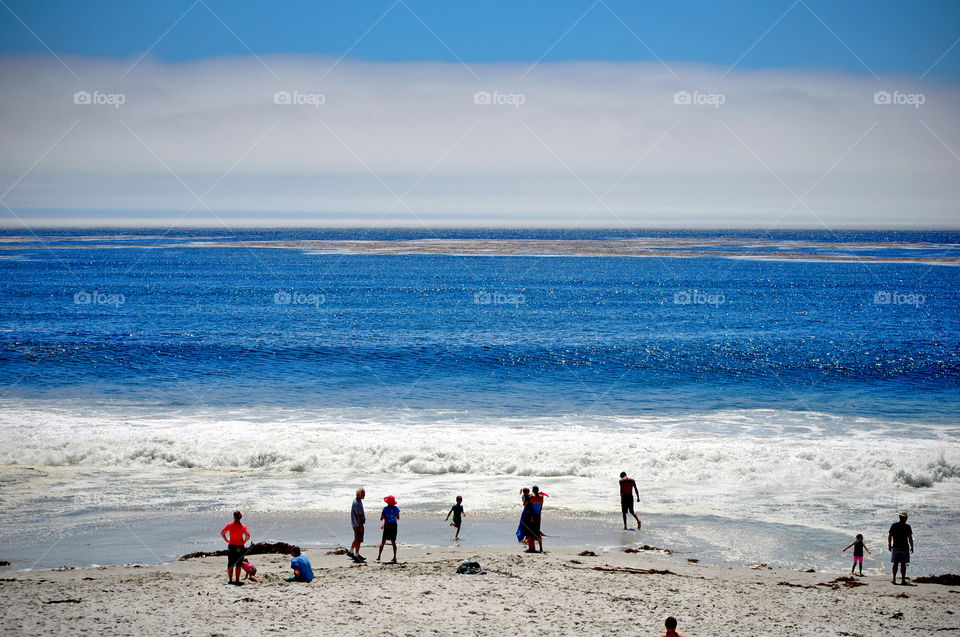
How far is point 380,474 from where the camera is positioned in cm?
2270

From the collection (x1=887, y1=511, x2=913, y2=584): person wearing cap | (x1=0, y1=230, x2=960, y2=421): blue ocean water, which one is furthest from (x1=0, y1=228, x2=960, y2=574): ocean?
(x1=887, y1=511, x2=913, y2=584): person wearing cap

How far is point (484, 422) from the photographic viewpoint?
28531mm

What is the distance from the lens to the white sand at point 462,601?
1207 centimetres

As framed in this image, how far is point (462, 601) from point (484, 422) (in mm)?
15436

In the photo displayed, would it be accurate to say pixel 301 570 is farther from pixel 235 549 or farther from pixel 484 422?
pixel 484 422

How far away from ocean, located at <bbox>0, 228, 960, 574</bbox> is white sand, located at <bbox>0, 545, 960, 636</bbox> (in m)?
1.81

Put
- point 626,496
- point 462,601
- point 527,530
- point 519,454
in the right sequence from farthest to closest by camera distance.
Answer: point 519,454 < point 626,496 < point 527,530 < point 462,601

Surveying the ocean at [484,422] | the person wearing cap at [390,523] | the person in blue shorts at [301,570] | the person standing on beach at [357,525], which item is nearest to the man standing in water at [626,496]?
the ocean at [484,422]

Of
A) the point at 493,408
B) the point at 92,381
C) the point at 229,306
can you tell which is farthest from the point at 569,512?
the point at 229,306

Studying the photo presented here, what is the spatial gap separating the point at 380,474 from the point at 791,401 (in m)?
18.4

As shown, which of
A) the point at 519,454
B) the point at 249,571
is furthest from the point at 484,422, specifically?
the point at 249,571

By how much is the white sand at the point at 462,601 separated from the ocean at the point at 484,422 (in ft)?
5.94

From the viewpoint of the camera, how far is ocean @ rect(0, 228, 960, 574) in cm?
1814

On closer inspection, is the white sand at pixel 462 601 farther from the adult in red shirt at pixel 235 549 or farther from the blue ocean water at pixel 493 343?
the blue ocean water at pixel 493 343
